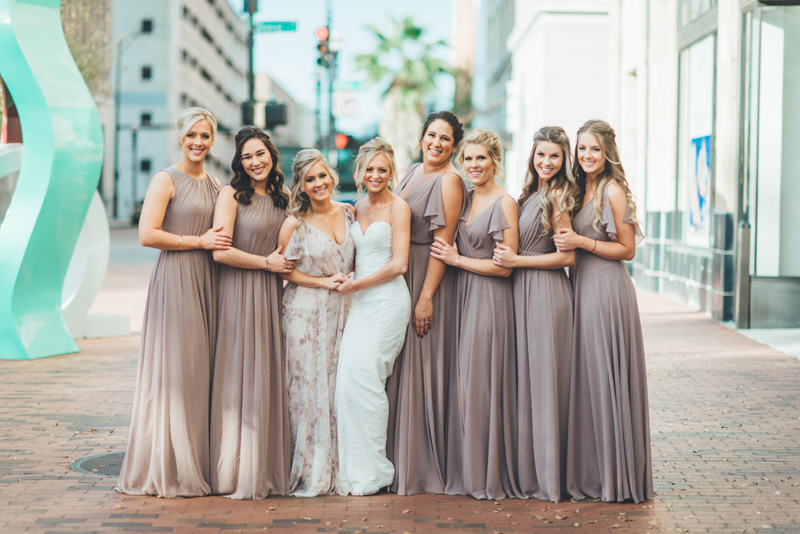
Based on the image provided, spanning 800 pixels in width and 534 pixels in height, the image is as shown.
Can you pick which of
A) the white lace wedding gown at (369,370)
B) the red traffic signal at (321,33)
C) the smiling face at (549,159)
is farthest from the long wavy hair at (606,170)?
the red traffic signal at (321,33)

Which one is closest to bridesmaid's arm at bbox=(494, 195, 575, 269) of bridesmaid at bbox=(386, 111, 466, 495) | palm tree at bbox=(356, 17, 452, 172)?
bridesmaid at bbox=(386, 111, 466, 495)

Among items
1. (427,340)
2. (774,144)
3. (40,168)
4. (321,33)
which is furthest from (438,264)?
(321,33)

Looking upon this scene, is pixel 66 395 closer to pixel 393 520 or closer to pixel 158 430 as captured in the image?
pixel 158 430

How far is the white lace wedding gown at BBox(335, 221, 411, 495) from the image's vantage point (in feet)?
18.4

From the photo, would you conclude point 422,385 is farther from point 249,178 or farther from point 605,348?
point 249,178

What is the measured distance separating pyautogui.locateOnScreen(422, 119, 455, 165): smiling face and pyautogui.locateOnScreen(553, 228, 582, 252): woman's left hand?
87 centimetres

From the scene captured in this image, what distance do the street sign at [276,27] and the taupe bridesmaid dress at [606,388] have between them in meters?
12.9

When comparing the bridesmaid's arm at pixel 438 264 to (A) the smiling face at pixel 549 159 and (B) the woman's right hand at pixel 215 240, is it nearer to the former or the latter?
(A) the smiling face at pixel 549 159

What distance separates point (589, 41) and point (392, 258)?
→ 26876mm

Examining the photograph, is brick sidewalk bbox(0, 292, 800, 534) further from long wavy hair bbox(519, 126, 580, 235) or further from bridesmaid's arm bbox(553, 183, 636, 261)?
long wavy hair bbox(519, 126, 580, 235)

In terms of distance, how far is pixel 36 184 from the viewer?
33.0 feet

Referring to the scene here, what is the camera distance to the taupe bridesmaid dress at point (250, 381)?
548 centimetres

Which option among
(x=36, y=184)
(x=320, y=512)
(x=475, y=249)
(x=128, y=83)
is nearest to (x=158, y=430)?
(x=320, y=512)

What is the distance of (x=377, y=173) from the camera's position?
5.57m
